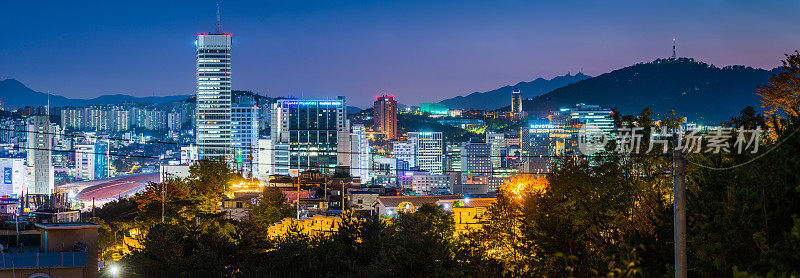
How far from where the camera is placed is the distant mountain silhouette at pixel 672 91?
6431 cm

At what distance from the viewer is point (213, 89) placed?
7719 centimetres

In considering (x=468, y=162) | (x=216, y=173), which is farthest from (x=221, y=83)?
(x=216, y=173)

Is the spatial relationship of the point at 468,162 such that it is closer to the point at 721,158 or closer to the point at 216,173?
the point at 216,173

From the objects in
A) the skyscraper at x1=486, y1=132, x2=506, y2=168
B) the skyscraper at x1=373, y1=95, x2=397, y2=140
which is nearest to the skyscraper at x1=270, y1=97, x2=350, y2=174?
the skyscraper at x1=486, y1=132, x2=506, y2=168

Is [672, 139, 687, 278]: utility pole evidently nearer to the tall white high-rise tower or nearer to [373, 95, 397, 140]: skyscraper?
the tall white high-rise tower

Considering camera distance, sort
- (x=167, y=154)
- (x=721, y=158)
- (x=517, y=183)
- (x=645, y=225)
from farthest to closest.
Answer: (x=167, y=154) → (x=517, y=183) → (x=645, y=225) → (x=721, y=158)

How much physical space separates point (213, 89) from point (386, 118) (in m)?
35.7

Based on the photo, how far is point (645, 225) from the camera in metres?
8.77

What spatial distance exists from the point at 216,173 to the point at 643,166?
14.3m

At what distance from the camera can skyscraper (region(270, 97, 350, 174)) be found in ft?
233

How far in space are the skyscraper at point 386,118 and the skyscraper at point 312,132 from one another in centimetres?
2995

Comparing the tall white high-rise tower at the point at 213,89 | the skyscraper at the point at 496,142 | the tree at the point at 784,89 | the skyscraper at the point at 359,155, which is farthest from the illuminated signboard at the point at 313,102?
the tree at the point at 784,89

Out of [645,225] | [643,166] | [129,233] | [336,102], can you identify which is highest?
[336,102]

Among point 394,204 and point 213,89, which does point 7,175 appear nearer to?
point 213,89
